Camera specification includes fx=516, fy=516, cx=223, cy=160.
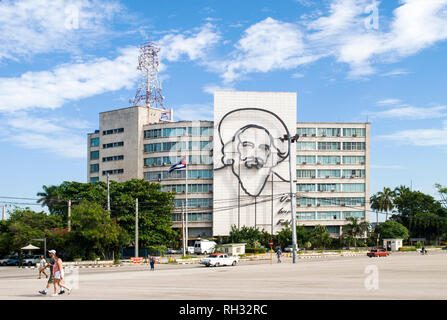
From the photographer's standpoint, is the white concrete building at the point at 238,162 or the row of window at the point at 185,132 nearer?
the white concrete building at the point at 238,162

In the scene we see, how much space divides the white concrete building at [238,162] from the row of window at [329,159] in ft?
0.72

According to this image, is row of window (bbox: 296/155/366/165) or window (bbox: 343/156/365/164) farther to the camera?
window (bbox: 343/156/365/164)

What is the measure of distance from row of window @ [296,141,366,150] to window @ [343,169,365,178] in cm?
510

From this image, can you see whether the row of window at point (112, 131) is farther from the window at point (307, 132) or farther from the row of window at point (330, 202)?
the row of window at point (330, 202)

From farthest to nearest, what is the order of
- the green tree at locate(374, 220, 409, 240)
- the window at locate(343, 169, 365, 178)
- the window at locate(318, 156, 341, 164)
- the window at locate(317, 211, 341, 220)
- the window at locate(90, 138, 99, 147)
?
the window at locate(90, 138, 99, 147) → the window at locate(343, 169, 365, 178) → the window at locate(318, 156, 341, 164) → the window at locate(317, 211, 341, 220) → the green tree at locate(374, 220, 409, 240)

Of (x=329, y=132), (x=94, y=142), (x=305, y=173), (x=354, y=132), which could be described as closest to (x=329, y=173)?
(x=305, y=173)

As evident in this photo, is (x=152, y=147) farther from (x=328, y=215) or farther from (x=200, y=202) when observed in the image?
(x=328, y=215)

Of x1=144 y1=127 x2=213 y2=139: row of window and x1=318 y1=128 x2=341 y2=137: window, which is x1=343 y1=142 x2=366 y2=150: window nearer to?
x1=318 y1=128 x2=341 y2=137: window

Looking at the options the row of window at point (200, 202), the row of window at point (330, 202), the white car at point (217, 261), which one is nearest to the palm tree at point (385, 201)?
the row of window at point (330, 202)

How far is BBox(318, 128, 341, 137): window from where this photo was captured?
11344 cm

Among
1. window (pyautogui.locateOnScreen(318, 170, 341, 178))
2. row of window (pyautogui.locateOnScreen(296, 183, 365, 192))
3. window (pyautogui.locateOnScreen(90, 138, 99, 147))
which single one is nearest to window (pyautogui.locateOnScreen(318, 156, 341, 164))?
window (pyautogui.locateOnScreen(318, 170, 341, 178))

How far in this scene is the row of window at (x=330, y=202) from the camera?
366 feet

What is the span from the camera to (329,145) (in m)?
114
